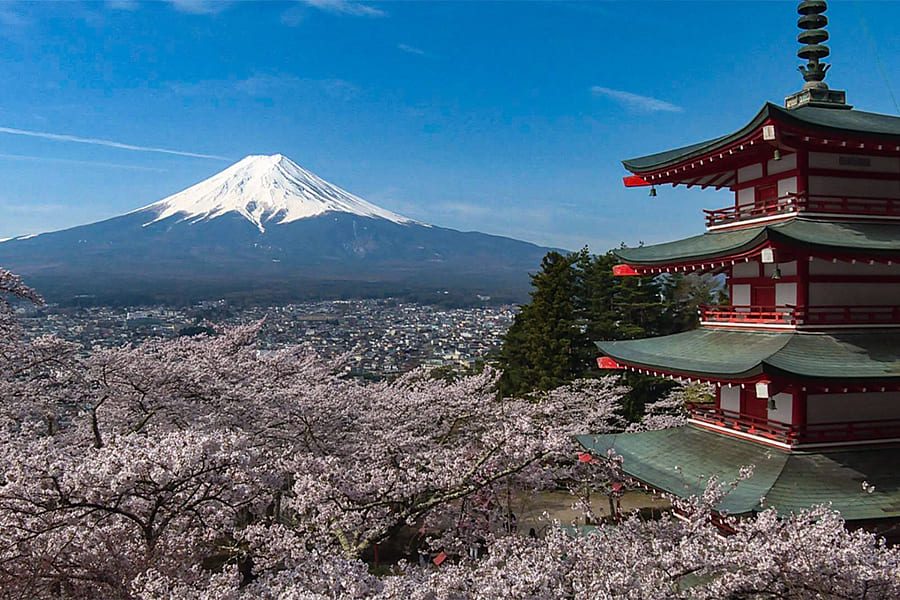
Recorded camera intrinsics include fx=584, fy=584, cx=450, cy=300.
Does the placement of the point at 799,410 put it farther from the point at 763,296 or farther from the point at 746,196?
the point at 746,196

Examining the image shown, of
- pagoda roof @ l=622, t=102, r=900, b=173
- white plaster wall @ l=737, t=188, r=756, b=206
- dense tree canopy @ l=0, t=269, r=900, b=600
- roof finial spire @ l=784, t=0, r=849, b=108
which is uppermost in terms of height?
roof finial spire @ l=784, t=0, r=849, b=108

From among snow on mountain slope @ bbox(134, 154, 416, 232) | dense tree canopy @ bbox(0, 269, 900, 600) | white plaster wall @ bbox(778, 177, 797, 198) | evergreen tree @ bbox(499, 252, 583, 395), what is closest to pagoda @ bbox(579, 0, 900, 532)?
white plaster wall @ bbox(778, 177, 797, 198)

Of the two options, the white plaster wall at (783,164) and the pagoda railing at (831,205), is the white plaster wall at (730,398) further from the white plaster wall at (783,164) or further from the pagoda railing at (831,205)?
the white plaster wall at (783,164)

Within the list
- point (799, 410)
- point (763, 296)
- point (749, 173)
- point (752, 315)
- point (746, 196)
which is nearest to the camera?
point (799, 410)

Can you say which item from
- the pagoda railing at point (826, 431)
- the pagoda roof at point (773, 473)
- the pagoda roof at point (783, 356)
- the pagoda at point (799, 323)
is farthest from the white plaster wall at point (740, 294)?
the pagoda roof at point (773, 473)

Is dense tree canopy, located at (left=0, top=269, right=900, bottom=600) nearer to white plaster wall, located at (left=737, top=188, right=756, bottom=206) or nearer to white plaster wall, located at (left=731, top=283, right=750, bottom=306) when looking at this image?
white plaster wall, located at (left=731, top=283, right=750, bottom=306)

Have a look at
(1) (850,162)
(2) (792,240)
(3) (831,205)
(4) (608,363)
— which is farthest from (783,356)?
(1) (850,162)
